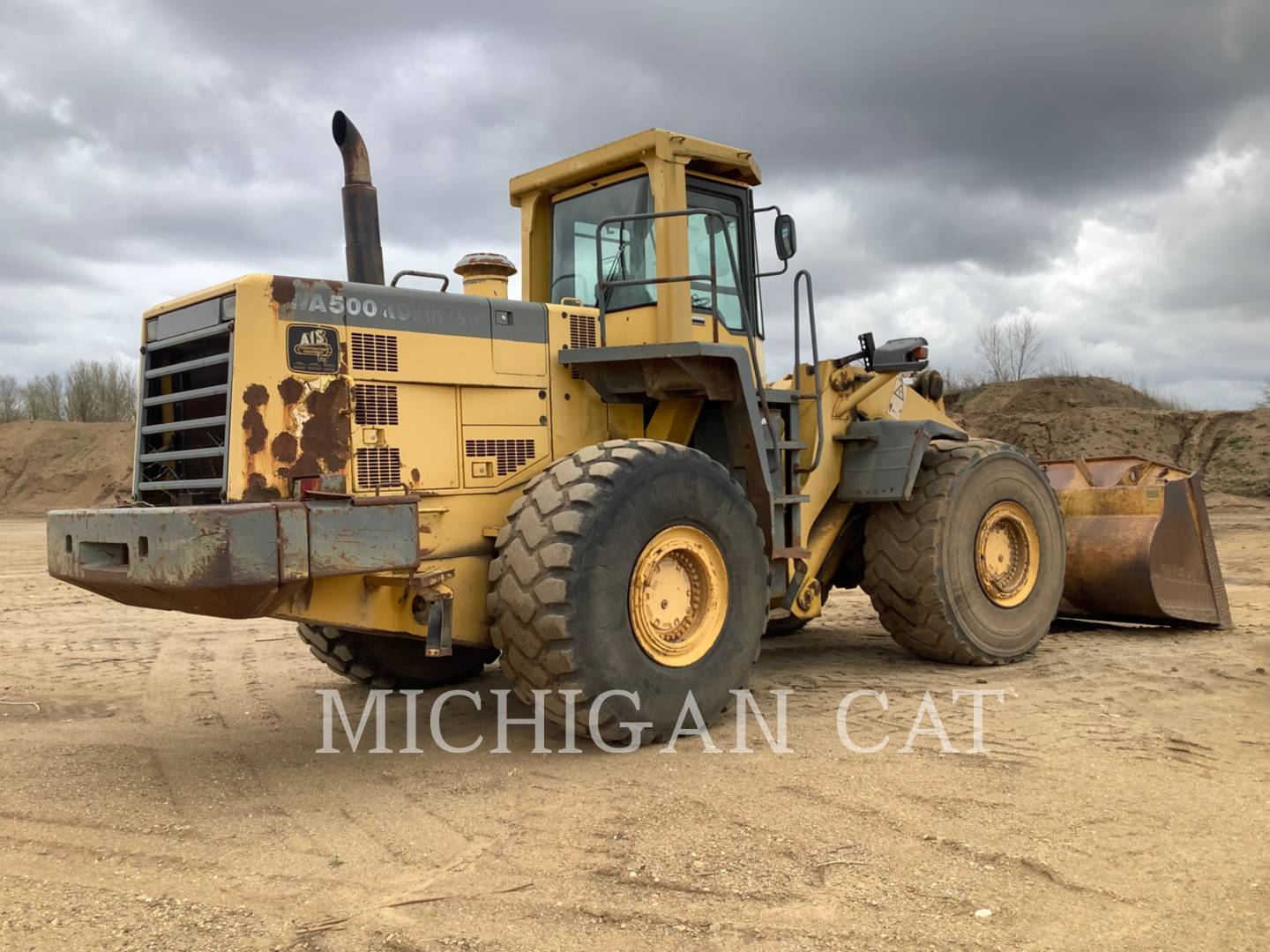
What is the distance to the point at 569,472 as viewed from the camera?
15.9 feet

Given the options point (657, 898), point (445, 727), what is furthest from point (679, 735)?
point (657, 898)

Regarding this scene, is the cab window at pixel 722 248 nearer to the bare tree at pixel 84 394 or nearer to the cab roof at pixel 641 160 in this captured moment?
the cab roof at pixel 641 160

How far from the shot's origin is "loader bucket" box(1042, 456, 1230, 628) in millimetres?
7961

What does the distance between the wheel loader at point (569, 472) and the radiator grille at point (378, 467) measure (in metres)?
0.01

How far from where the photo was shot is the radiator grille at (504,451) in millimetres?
5297

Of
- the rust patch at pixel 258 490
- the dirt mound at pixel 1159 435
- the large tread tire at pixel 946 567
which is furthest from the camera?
the dirt mound at pixel 1159 435

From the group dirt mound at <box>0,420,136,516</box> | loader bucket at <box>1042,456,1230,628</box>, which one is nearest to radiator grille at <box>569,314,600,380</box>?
loader bucket at <box>1042,456,1230,628</box>

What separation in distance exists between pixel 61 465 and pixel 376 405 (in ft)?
112

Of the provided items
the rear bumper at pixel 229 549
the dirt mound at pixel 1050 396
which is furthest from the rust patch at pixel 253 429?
the dirt mound at pixel 1050 396

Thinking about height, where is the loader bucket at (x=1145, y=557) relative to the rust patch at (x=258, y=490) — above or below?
below

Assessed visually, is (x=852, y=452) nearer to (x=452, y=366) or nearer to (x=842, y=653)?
(x=842, y=653)

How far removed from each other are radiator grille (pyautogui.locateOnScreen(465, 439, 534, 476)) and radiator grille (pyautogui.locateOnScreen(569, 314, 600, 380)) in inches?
20.6

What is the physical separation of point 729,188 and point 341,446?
301cm

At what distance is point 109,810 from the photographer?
4.34 metres
